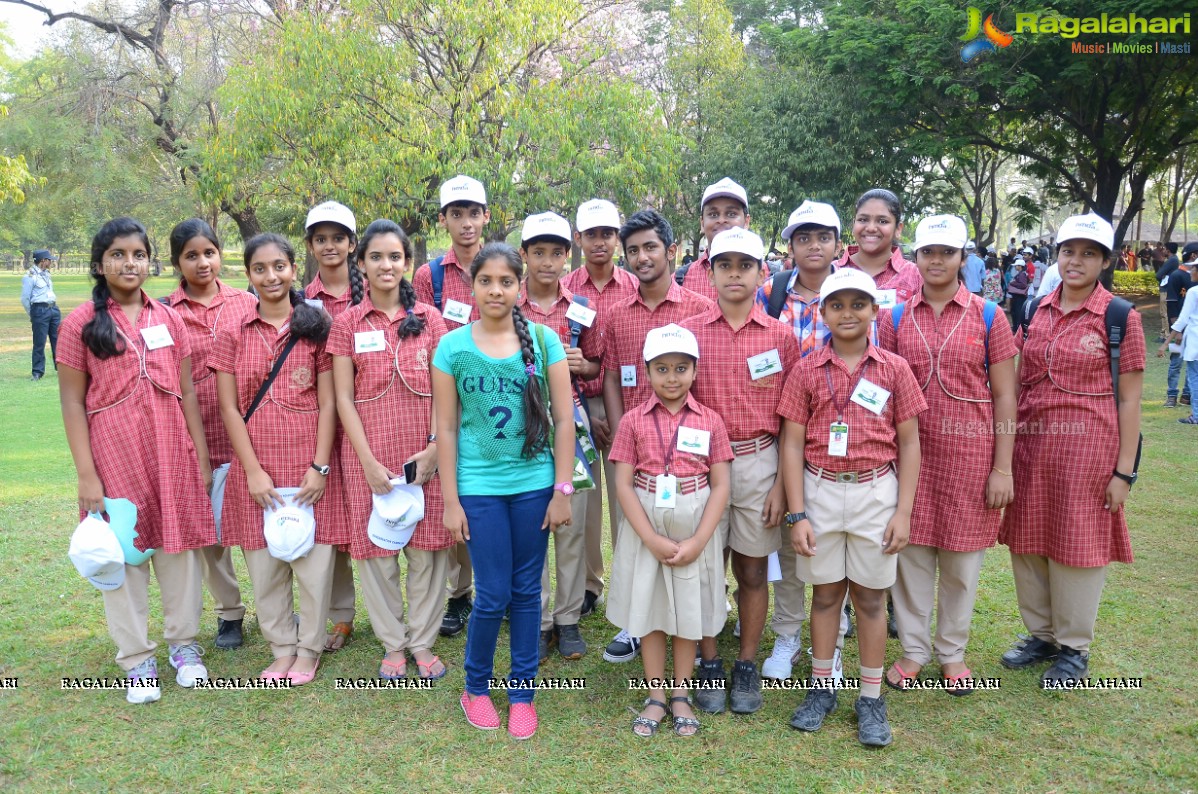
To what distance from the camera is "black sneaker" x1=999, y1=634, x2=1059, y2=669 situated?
4.22 meters

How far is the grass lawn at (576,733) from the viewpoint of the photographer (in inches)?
130

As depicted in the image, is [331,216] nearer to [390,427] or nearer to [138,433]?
[390,427]

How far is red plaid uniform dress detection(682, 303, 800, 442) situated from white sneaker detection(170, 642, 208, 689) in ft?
8.98

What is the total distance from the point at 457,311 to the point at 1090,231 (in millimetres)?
3007

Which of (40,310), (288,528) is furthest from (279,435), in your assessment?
(40,310)

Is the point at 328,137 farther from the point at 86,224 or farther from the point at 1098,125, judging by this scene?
A: the point at 86,224

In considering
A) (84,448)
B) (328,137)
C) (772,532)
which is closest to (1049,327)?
(772,532)

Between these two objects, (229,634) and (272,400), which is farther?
(229,634)

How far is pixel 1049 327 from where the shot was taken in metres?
4.00

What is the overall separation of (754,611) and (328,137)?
10.7m

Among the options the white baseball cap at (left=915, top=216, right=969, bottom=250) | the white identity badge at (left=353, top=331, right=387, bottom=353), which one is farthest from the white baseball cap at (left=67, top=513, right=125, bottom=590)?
the white baseball cap at (left=915, top=216, right=969, bottom=250)

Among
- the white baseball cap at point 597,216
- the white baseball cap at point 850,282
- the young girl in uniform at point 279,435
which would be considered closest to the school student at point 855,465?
the white baseball cap at point 850,282

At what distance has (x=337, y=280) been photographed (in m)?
4.43

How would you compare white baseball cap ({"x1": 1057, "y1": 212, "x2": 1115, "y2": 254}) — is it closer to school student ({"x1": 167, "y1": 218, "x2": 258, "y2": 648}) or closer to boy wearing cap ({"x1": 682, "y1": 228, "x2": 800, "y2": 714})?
boy wearing cap ({"x1": 682, "y1": 228, "x2": 800, "y2": 714})
